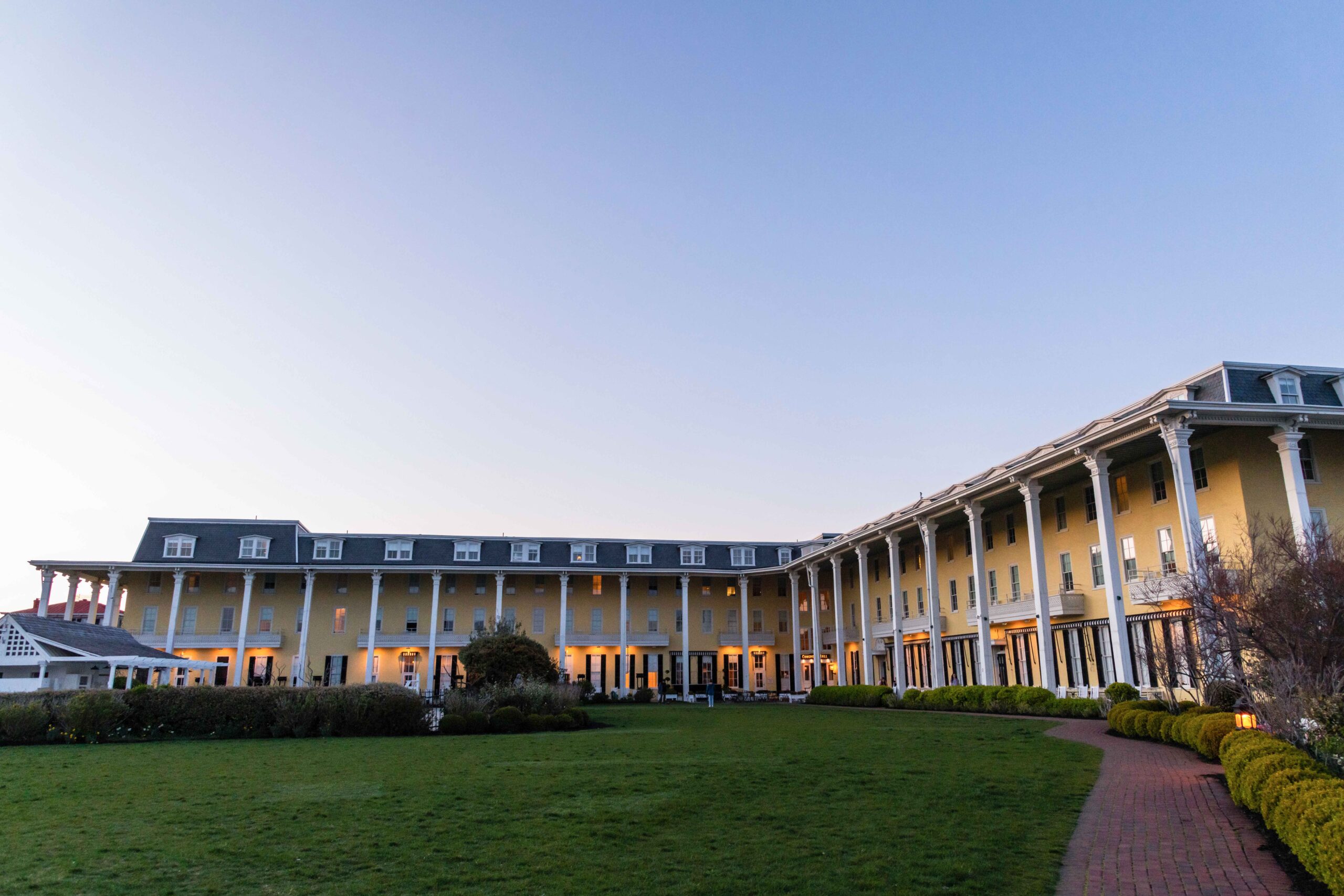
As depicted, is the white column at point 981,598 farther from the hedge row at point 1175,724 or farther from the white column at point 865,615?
the hedge row at point 1175,724

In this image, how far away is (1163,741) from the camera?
18.1 metres

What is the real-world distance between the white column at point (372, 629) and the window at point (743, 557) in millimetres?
22059

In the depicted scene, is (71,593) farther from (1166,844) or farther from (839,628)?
(1166,844)

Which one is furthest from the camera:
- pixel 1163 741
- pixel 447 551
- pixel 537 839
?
pixel 447 551

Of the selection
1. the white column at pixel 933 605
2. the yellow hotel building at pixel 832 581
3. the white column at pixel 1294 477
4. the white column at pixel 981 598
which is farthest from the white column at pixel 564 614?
the white column at pixel 1294 477

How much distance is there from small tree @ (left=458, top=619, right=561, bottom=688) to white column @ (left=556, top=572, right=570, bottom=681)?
2151 cm

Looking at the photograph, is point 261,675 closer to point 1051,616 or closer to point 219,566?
point 219,566

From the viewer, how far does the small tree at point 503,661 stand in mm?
30641

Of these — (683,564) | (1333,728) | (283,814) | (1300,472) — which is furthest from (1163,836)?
(683,564)

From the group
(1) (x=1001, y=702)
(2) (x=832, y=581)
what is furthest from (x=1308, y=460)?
(2) (x=832, y=581)

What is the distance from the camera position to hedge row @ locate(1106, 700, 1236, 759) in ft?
47.6

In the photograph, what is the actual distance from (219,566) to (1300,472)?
A: 51181mm

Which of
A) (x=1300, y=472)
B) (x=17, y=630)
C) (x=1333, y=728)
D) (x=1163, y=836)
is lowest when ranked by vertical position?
(x=1163, y=836)

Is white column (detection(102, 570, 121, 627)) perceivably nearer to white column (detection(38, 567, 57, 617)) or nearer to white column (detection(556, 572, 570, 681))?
white column (detection(38, 567, 57, 617))
